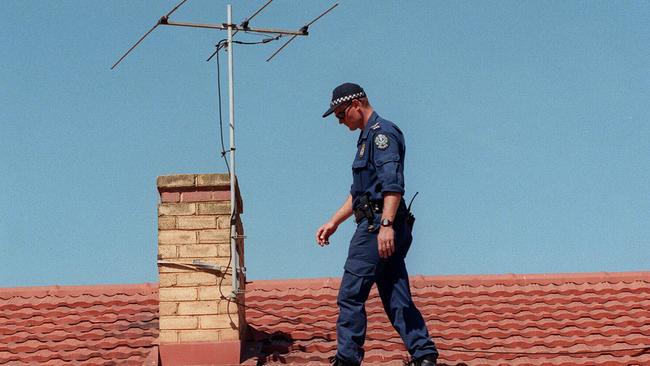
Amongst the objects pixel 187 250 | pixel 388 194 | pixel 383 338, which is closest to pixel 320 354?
pixel 383 338

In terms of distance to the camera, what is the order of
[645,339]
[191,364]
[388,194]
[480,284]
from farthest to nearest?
Result: [480,284]
[645,339]
[191,364]
[388,194]

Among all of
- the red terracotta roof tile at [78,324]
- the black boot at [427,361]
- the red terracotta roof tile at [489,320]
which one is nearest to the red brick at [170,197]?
the red terracotta roof tile at [78,324]

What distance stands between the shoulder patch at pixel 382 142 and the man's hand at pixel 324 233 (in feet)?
2.33

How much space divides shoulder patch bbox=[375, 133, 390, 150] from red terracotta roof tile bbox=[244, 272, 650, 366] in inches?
78.0

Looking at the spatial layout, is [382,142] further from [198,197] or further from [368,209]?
[198,197]

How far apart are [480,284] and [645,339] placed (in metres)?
1.91

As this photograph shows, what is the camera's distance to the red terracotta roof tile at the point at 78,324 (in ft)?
29.7

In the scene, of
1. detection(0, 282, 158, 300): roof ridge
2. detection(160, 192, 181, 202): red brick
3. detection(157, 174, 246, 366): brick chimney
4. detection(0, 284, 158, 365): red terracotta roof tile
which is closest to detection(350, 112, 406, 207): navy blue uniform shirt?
detection(157, 174, 246, 366): brick chimney

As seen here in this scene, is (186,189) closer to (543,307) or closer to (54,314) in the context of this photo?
(54,314)

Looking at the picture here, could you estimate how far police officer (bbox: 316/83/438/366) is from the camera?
23.1 feet

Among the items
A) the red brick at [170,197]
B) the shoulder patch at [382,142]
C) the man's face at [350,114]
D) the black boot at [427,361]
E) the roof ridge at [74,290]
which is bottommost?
the black boot at [427,361]

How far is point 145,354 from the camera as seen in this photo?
8906 millimetres

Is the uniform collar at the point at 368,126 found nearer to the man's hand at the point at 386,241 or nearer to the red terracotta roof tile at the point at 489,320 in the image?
the man's hand at the point at 386,241

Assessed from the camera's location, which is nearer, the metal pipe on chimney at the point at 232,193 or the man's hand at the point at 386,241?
the man's hand at the point at 386,241
